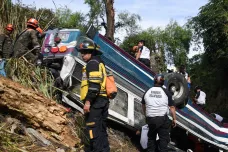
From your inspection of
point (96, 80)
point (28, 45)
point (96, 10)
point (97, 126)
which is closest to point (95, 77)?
point (96, 80)

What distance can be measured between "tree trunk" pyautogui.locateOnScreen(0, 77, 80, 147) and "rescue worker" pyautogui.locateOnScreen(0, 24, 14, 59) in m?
→ 1.53

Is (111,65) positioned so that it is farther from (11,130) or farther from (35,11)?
(35,11)

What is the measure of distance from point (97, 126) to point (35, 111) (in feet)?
2.97

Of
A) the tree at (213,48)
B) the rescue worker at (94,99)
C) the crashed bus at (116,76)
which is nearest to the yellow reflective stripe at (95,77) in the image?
the rescue worker at (94,99)

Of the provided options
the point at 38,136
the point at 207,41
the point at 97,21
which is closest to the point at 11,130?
the point at 38,136

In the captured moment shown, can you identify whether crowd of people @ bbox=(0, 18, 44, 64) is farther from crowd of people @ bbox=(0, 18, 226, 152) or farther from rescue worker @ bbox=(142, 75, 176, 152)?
rescue worker @ bbox=(142, 75, 176, 152)

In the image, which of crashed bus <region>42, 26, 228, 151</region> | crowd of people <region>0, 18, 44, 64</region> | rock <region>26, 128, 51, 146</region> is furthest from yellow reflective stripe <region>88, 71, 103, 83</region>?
crowd of people <region>0, 18, 44, 64</region>

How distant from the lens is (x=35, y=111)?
531 centimetres

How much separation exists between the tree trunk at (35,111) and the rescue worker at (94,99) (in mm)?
538

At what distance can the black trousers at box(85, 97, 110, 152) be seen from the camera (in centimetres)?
494

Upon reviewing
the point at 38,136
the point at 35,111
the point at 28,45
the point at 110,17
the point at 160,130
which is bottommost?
the point at 160,130

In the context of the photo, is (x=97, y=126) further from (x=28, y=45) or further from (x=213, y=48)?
(x=213, y=48)

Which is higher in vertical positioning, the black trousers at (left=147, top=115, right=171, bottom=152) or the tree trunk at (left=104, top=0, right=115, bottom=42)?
the tree trunk at (left=104, top=0, right=115, bottom=42)

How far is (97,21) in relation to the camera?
29.6m
